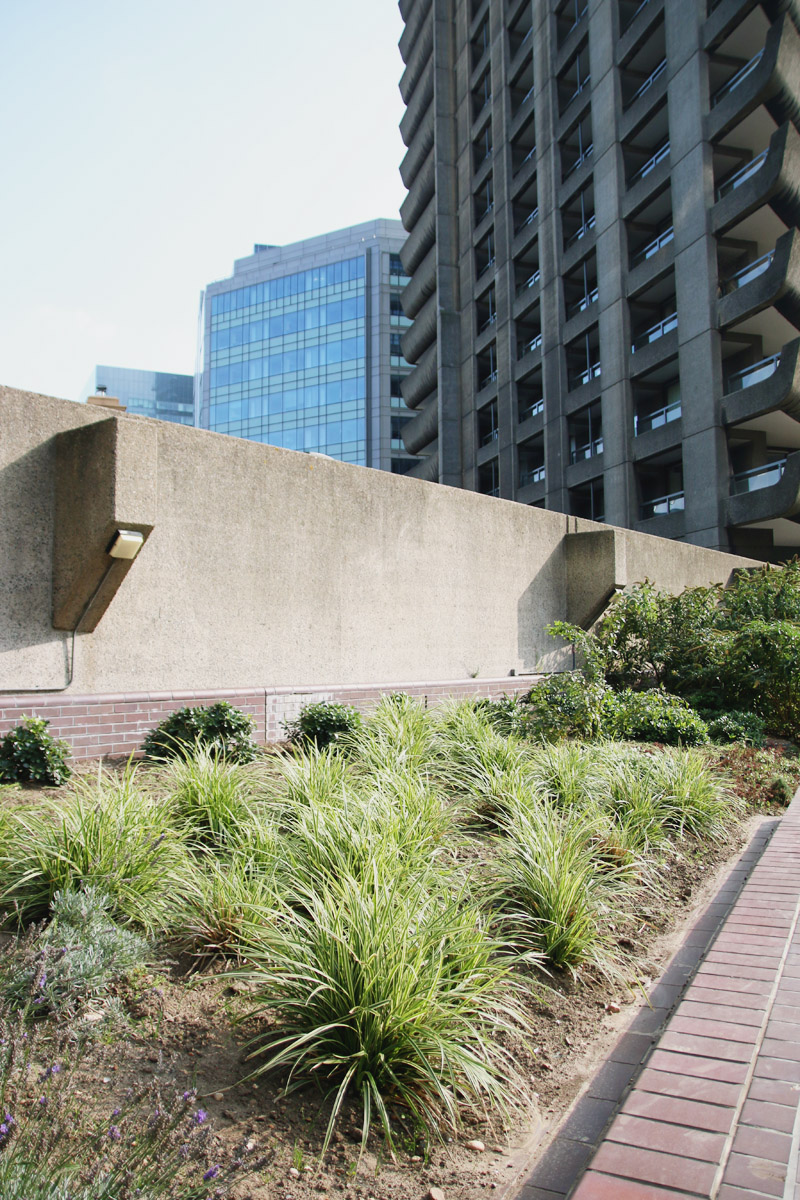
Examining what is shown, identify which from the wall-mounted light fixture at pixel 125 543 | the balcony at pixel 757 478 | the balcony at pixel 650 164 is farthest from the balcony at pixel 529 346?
the wall-mounted light fixture at pixel 125 543

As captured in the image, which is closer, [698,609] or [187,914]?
[187,914]

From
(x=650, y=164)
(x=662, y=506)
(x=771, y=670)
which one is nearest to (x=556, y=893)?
(x=771, y=670)

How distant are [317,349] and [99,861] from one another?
2958 inches

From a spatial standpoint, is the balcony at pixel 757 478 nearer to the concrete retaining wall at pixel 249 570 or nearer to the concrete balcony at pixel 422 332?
the concrete retaining wall at pixel 249 570

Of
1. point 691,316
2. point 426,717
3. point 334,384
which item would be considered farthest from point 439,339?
point 426,717

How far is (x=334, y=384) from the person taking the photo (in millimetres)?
71812

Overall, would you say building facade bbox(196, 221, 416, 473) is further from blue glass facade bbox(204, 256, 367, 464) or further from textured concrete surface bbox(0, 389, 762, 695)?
textured concrete surface bbox(0, 389, 762, 695)

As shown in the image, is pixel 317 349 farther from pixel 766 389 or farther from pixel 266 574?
pixel 266 574

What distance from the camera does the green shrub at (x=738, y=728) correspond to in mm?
8516

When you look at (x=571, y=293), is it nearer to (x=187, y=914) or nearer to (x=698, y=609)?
(x=698, y=609)

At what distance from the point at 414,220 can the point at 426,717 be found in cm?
5088

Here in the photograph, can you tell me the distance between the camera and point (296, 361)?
246 feet

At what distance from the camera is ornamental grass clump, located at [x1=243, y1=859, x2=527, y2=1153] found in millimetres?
2326

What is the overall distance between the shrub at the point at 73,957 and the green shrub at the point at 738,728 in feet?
24.0
